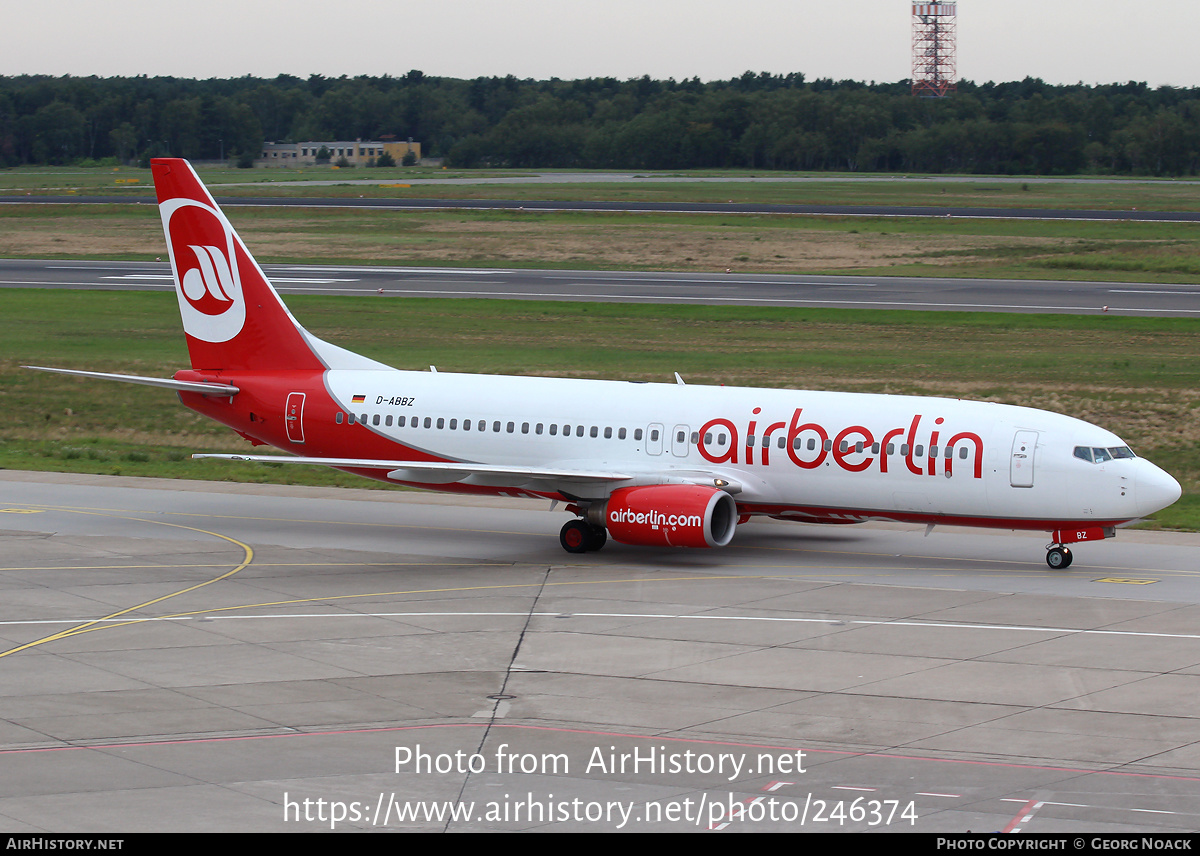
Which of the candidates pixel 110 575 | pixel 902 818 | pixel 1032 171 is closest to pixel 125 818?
pixel 902 818

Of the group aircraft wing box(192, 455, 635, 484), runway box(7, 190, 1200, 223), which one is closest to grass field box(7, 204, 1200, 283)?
runway box(7, 190, 1200, 223)

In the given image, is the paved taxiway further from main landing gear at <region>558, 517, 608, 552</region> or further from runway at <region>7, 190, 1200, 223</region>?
runway at <region>7, 190, 1200, 223</region>

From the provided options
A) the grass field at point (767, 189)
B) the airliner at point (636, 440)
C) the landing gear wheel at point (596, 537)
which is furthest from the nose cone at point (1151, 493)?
the grass field at point (767, 189)

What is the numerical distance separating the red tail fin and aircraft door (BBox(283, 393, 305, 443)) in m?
1.12

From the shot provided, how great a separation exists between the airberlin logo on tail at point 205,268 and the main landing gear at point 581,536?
1105 cm

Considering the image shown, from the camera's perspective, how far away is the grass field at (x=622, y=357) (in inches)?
1914

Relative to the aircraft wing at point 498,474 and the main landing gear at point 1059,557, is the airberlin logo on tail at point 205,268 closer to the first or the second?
the aircraft wing at point 498,474

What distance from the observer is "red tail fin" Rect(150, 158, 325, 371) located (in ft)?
126

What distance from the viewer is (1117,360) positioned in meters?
58.5

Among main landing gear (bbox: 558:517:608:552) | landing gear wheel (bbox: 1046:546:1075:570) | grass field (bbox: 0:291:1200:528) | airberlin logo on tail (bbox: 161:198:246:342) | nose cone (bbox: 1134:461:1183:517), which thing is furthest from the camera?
grass field (bbox: 0:291:1200:528)

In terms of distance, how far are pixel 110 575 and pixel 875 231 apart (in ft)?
285

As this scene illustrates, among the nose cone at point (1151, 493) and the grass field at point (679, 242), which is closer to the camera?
the nose cone at point (1151, 493)

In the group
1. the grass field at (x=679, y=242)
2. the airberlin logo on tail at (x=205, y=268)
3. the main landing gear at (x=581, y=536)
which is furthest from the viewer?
the grass field at (x=679, y=242)

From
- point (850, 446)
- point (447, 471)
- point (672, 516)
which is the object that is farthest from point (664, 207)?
point (672, 516)
